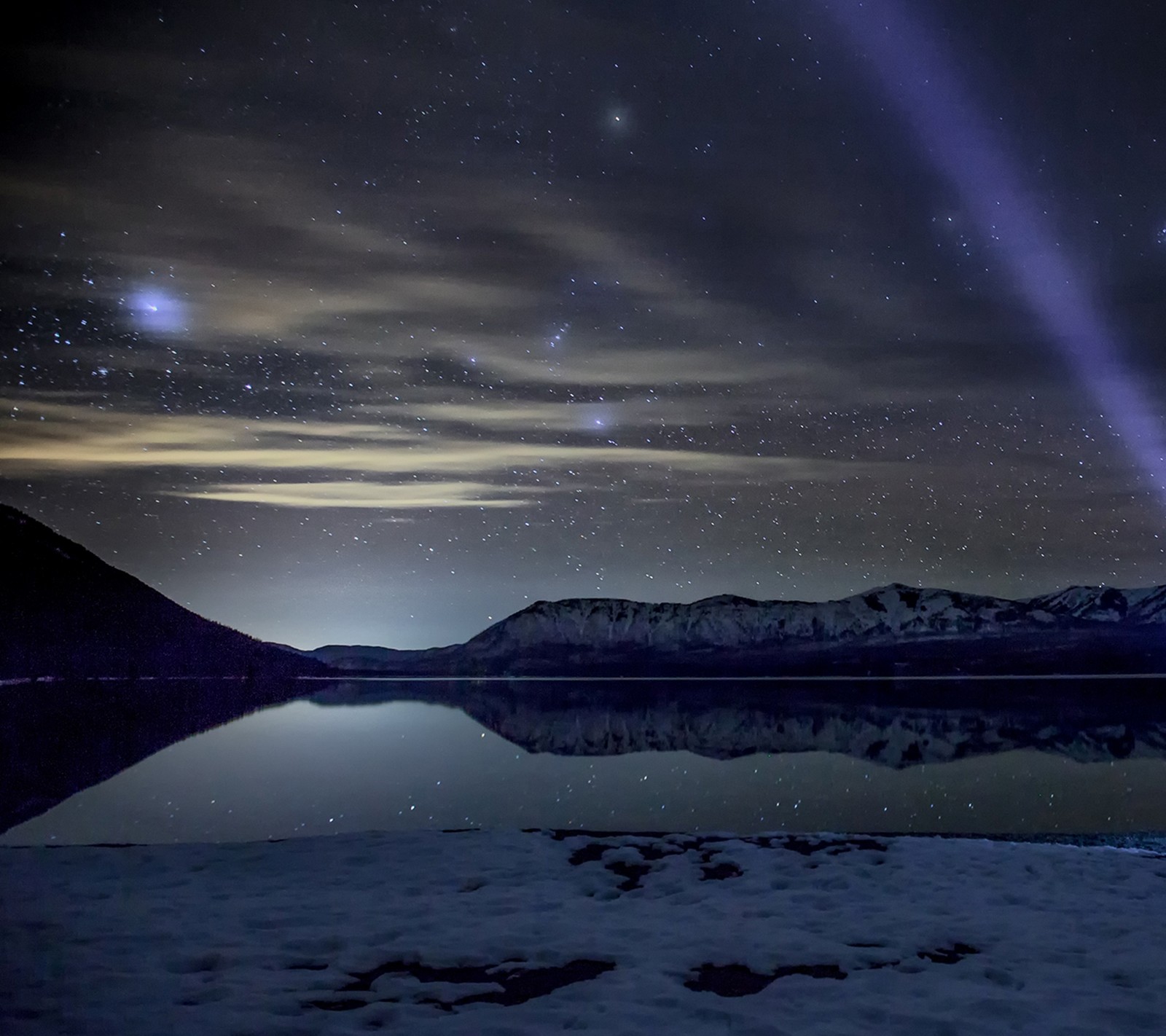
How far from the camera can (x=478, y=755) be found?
4150cm

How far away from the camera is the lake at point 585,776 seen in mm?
22688

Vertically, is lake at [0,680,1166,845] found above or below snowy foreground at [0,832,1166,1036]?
below

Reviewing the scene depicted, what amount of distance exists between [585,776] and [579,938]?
23084mm

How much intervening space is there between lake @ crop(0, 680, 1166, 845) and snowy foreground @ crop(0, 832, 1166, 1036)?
20.8ft

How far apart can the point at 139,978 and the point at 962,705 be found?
94168mm

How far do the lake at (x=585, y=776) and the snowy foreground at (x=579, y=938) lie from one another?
6348 millimetres

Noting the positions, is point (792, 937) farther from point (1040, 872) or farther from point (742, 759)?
point (742, 759)

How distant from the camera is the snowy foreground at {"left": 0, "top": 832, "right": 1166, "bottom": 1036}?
7418mm

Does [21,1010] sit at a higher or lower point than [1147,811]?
higher

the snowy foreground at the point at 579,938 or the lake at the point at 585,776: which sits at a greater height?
the snowy foreground at the point at 579,938

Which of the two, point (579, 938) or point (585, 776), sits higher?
point (579, 938)

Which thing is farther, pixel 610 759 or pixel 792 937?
pixel 610 759

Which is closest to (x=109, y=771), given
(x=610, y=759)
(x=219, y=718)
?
(x=610, y=759)

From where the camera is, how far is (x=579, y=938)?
9.43 metres
